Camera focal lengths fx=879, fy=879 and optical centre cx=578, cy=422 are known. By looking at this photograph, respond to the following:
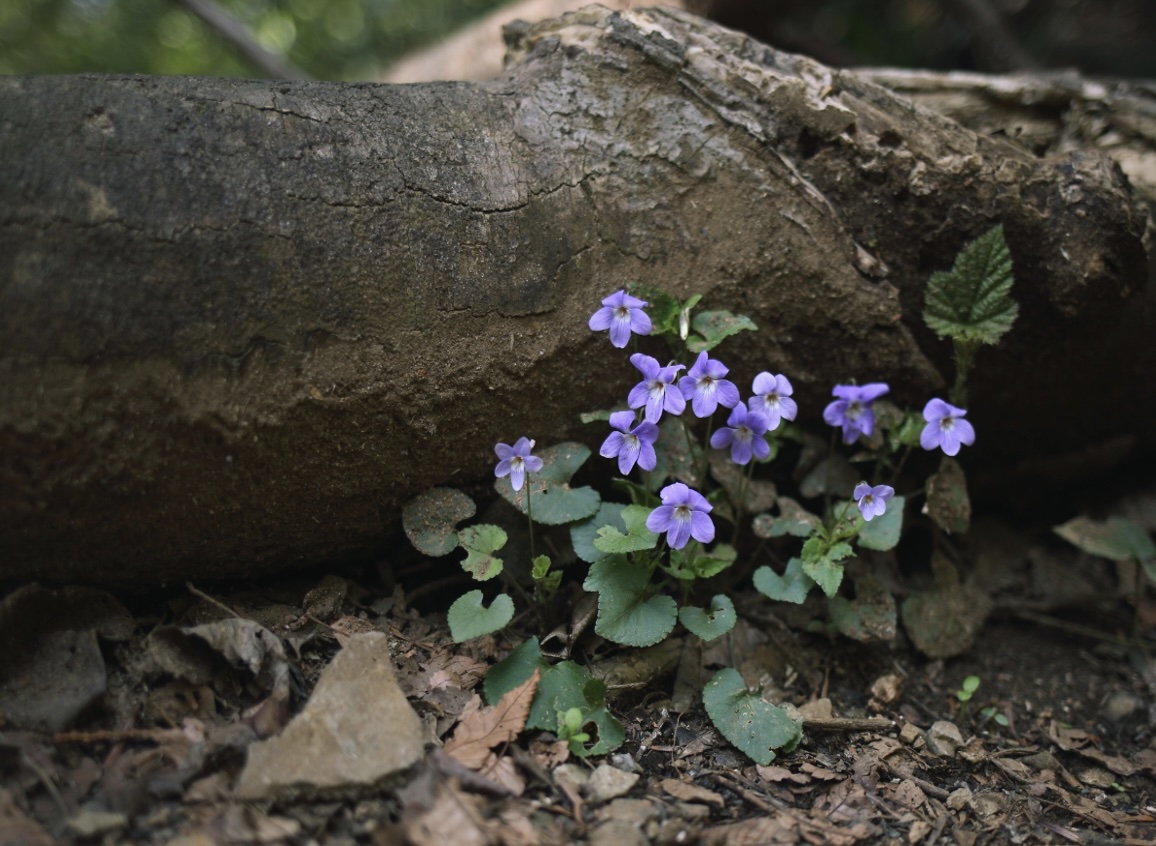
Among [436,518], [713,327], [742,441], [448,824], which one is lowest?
[448,824]

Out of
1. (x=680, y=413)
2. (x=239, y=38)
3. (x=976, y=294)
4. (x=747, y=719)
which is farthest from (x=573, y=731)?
(x=239, y=38)

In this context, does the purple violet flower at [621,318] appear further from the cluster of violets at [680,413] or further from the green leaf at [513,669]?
the green leaf at [513,669]

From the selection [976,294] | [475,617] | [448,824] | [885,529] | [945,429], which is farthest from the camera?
[976,294]

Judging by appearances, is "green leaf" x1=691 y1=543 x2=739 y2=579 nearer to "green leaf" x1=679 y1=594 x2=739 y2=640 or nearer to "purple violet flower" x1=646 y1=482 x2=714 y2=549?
"green leaf" x1=679 y1=594 x2=739 y2=640

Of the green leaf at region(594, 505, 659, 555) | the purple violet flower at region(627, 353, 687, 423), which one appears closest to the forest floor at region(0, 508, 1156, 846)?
the green leaf at region(594, 505, 659, 555)

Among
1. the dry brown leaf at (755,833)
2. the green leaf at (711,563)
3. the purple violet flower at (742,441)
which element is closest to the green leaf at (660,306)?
the purple violet flower at (742,441)

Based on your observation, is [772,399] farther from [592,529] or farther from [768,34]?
[768,34]

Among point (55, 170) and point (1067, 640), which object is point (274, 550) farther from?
point (1067, 640)
